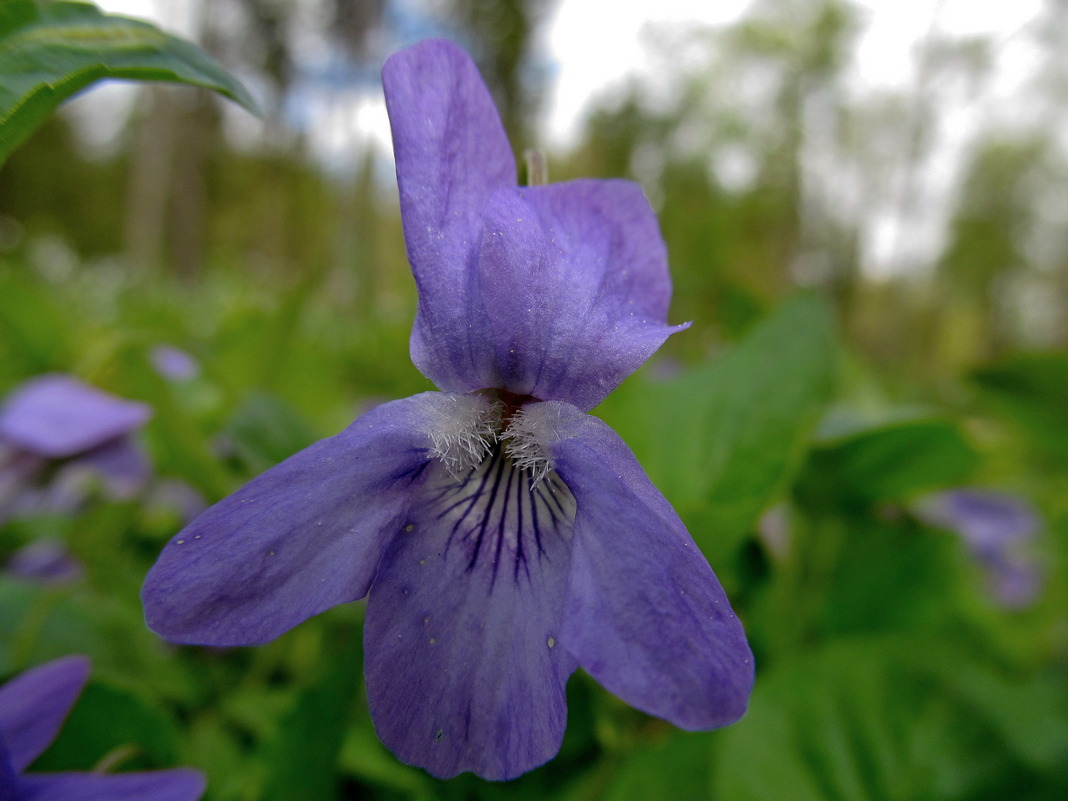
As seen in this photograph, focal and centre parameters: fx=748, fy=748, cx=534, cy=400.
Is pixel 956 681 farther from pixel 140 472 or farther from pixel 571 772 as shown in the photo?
pixel 140 472

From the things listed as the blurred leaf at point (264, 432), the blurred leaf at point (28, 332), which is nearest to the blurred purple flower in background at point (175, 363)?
the blurred leaf at point (28, 332)

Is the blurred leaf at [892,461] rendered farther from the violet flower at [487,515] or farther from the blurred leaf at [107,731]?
the blurred leaf at [107,731]

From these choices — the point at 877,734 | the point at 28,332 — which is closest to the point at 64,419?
the point at 28,332

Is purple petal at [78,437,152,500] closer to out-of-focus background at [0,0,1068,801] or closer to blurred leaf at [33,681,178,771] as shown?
out-of-focus background at [0,0,1068,801]

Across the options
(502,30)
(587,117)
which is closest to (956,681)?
(502,30)

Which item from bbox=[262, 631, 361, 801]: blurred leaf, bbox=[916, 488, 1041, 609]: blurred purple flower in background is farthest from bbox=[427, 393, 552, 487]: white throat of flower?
bbox=[916, 488, 1041, 609]: blurred purple flower in background
